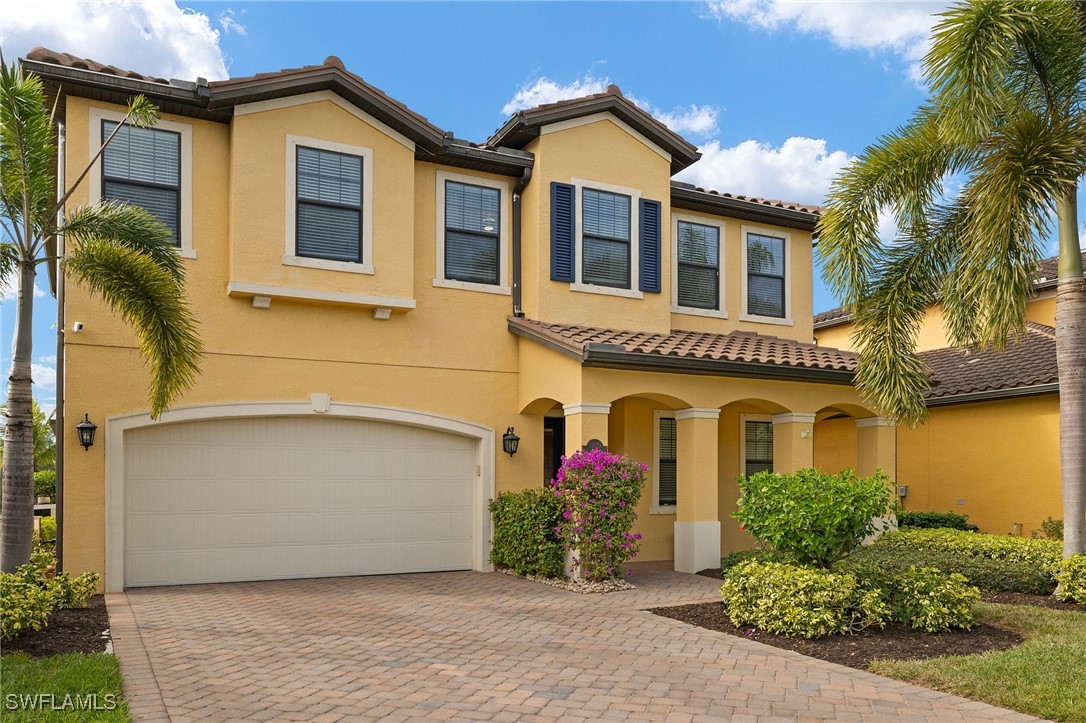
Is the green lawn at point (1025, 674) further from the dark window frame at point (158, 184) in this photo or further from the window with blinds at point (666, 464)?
the dark window frame at point (158, 184)

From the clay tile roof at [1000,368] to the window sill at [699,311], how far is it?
3.79 meters

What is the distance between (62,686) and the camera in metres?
6.42

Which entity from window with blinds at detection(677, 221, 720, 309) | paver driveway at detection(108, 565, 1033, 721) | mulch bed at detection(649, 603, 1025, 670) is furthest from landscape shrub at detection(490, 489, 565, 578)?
window with blinds at detection(677, 221, 720, 309)

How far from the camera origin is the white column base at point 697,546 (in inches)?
516

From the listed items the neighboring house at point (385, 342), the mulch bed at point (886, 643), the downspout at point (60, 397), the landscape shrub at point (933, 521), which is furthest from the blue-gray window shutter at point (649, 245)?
the downspout at point (60, 397)

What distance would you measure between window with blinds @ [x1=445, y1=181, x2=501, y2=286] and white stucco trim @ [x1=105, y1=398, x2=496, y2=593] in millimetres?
2360

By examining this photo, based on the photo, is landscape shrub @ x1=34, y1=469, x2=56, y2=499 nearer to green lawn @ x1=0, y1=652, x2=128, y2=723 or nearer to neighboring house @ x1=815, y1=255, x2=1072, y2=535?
green lawn @ x1=0, y1=652, x2=128, y2=723

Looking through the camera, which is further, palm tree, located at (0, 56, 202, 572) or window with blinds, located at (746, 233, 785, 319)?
window with blinds, located at (746, 233, 785, 319)

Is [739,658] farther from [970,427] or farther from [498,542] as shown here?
[970,427]

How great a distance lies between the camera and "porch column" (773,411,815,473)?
14.0m

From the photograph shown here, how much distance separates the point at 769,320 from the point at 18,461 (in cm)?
1245

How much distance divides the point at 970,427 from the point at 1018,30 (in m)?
8.41

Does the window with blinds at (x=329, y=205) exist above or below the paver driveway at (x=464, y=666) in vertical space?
above

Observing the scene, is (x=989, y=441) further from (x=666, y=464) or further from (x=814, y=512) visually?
(x=814, y=512)
